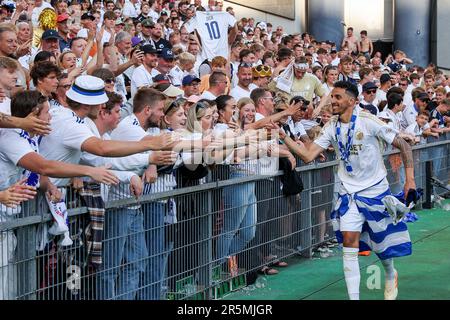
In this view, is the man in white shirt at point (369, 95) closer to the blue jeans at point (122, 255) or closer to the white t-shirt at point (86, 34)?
the white t-shirt at point (86, 34)

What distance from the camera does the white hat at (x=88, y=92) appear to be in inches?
286

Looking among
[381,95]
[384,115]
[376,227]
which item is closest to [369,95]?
[384,115]

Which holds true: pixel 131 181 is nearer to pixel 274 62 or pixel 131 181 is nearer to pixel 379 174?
pixel 379 174

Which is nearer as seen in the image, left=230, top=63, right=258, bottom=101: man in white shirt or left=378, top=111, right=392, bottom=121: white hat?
left=230, top=63, right=258, bottom=101: man in white shirt

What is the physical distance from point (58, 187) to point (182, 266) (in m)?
1.97

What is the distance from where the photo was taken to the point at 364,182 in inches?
349

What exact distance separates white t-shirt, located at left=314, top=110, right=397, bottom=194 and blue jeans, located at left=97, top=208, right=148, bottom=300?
2347 mm

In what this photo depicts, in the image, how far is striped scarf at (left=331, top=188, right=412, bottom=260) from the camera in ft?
28.9

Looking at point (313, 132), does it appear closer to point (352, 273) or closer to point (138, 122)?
point (352, 273)

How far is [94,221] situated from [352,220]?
2.84 metres

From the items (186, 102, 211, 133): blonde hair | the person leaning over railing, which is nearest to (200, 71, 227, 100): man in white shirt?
(186, 102, 211, 133): blonde hair

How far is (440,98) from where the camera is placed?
18875 mm

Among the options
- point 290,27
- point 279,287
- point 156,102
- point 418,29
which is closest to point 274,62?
point 279,287

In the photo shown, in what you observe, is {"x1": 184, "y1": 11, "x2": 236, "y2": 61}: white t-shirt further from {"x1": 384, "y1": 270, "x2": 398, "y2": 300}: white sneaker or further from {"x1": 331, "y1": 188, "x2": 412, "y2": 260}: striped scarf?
{"x1": 384, "y1": 270, "x2": 398, "y2": 300}: white sneaker
